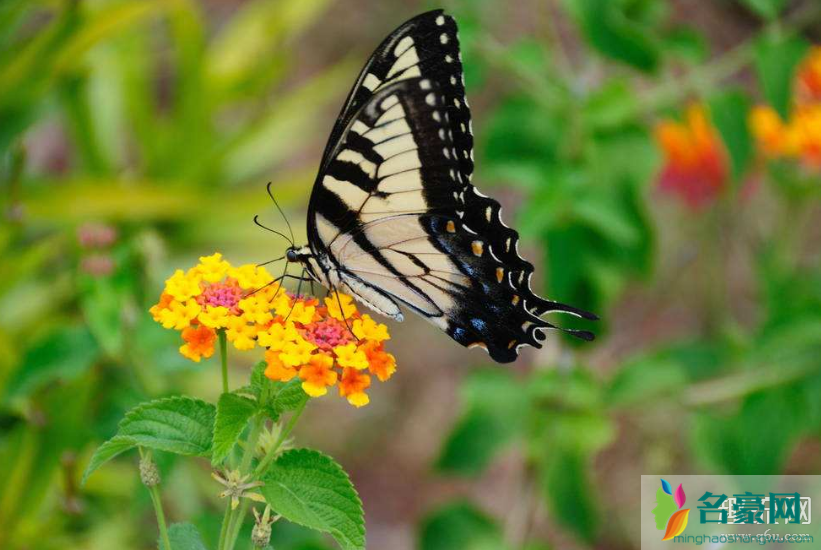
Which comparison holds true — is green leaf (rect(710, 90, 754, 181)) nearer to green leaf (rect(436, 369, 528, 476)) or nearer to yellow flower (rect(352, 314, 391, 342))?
green leaf (rect(436, 369, 528, 476))

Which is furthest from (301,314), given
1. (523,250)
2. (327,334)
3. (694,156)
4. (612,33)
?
(523,250)

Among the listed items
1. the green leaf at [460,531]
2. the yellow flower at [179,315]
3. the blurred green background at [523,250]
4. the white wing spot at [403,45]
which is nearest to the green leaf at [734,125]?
the blurred green background at [523,250]

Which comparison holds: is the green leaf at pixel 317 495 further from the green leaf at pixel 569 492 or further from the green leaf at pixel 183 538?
the green leaf at pixel 569 492

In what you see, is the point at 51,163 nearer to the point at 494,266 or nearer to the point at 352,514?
the point at 494,266

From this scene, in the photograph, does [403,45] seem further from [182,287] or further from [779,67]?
[779,67]

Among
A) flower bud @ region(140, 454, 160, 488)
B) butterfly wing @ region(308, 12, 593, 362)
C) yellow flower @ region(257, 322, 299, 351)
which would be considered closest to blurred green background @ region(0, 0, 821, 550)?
butterfly wing @ region(308, 12, 593, 362)
